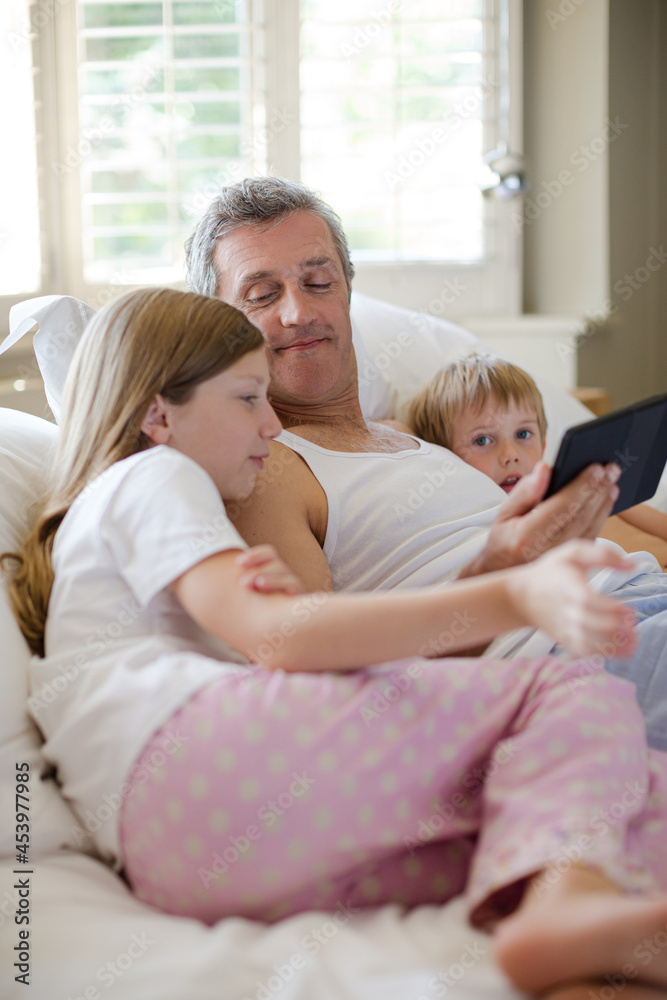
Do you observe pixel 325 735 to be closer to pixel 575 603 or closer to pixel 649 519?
pixel 575 603

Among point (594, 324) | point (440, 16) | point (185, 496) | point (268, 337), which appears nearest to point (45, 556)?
point (185, 496)

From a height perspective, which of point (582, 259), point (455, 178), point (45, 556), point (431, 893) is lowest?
point (431, 893)

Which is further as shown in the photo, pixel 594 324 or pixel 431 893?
pixel 594 324

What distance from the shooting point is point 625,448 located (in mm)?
948

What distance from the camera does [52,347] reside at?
1279 millimetres

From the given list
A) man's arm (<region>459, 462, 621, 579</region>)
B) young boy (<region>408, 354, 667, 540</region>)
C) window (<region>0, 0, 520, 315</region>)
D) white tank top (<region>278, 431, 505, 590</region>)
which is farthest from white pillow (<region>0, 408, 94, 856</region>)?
window (<region>0, 0, 520, 315</region>)

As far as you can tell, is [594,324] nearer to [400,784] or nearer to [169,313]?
[169,313]

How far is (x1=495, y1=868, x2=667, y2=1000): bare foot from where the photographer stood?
0.59 m

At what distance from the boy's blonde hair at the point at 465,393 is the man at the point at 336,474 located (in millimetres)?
145

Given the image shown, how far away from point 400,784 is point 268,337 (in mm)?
753

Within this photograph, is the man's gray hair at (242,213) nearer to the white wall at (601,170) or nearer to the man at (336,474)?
the man at (336,474)

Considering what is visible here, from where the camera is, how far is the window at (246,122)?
2.57 m

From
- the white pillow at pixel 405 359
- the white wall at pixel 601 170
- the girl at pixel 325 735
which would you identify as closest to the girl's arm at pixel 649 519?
the white pillow at pixel 405 359

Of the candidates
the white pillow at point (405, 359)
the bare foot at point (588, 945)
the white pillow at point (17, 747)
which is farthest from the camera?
the white pillow at point (405, 359)
